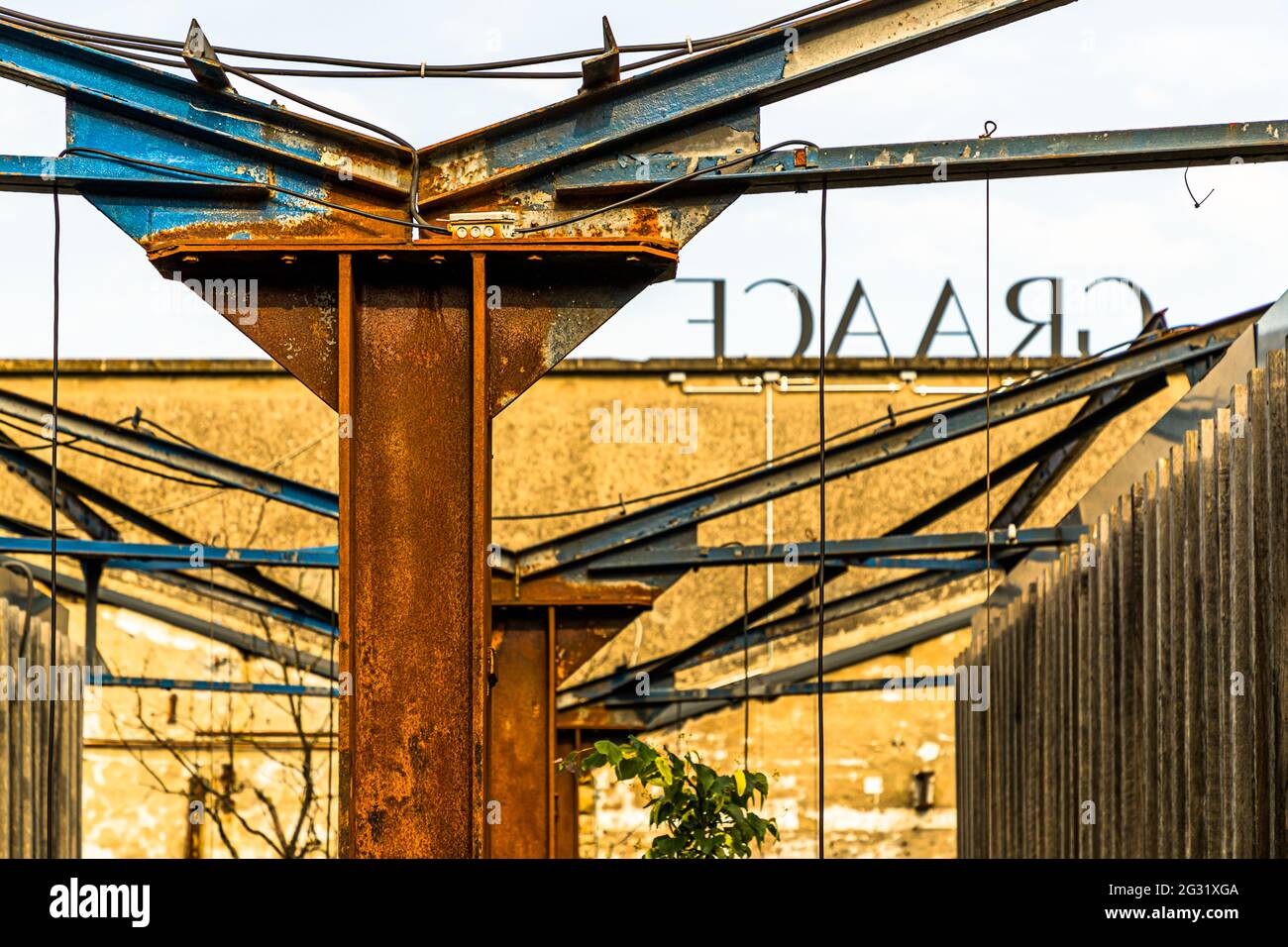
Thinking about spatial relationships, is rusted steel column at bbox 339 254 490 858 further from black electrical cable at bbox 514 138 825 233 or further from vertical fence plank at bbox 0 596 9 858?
vertical fence plank at bbox 0 596 9 858

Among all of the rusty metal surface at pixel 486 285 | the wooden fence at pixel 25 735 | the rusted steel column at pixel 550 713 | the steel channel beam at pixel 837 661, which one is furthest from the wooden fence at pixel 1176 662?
the steel channel beam at pixel 837 661

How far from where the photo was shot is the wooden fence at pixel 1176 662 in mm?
6805

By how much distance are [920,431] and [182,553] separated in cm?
548

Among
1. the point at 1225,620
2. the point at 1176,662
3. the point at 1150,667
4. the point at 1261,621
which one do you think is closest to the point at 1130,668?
the point at 1150,667

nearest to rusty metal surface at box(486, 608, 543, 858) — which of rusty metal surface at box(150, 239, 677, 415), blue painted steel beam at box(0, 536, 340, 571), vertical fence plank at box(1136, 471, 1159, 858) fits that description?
blue painted steel beam at box(0, 536, 340, 571)

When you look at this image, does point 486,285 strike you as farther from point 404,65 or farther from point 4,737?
point 4,737

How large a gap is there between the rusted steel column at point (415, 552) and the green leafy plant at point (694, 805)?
0.74 m

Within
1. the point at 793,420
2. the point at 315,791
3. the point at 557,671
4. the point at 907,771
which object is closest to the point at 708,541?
the point at 793,420

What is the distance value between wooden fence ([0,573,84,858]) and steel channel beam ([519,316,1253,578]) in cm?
400

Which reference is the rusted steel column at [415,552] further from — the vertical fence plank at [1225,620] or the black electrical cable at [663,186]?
the vertical fence plank at [1225,620]

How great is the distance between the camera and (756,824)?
7.29m

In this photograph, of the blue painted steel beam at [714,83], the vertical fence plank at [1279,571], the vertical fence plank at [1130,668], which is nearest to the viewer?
the vertical fence plank at [1279,571]

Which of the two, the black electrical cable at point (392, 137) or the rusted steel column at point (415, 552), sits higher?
the black electrical cable at point (392, 137)
